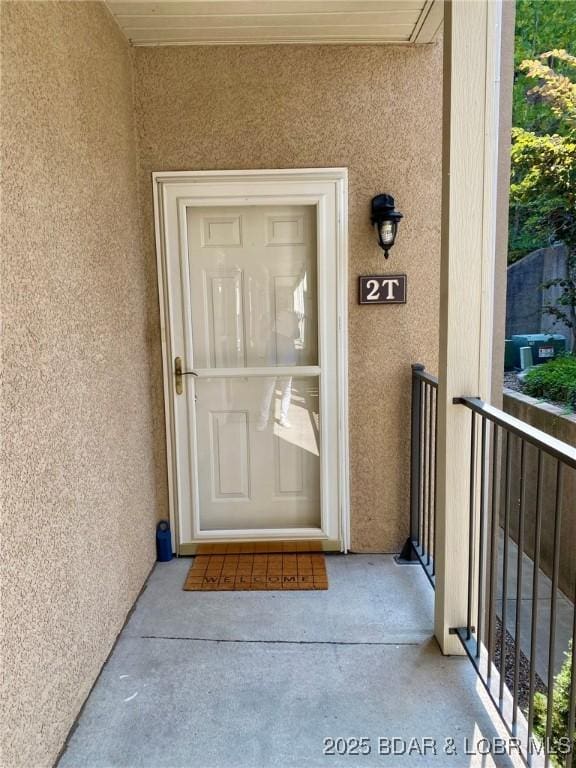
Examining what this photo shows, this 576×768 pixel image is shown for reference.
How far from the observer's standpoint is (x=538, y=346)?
272 inches

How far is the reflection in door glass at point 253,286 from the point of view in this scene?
8.75ft

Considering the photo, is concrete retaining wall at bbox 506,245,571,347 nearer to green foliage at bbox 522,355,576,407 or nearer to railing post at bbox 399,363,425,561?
green foliage at bbox 522,355,576,407

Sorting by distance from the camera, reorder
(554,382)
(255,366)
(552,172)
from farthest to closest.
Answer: (552,172) < (554,382) < (255,366)

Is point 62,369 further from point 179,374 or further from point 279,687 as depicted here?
point 279,687

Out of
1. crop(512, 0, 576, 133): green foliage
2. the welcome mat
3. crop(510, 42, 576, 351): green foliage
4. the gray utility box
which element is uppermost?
crop(512, 0, 576, 133): green foliage

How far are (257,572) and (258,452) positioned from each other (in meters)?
0.63

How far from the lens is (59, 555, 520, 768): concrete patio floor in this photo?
1.52 metres

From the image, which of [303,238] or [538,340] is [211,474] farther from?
[538,340]

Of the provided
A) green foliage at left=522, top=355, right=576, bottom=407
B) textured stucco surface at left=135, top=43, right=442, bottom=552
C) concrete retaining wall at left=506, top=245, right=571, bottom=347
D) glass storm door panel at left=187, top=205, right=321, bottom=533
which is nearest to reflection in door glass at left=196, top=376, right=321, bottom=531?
glass storm door panel at left=187, top=205, right=321, bottom=533

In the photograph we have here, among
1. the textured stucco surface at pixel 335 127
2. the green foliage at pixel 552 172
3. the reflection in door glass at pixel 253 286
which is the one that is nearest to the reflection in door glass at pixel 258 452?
the reflection in door glass at pixel 253 286

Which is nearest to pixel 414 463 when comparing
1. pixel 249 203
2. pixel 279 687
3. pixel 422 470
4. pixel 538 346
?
pixel 422 470

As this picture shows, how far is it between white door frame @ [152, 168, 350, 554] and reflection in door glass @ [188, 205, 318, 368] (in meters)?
0.07

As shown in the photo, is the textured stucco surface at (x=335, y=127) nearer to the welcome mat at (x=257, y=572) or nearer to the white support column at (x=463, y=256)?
the white support column at (x=463, y=256)

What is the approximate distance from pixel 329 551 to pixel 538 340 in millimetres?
5550
